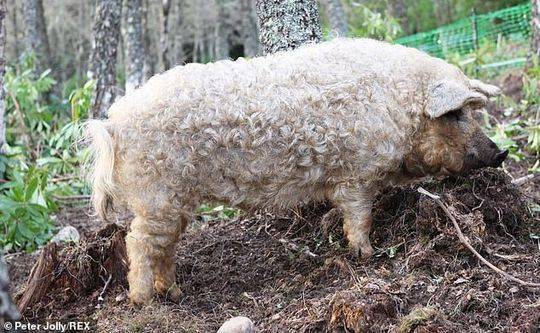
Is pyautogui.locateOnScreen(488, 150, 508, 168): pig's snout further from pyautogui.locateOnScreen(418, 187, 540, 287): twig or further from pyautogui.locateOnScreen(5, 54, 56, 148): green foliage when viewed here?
pyautogui.locateOnScreen(5, 54, 56, 148): green foliage

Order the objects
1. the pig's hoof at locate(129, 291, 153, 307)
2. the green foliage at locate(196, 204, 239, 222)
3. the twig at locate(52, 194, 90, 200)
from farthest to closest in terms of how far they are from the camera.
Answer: the twig at locate(52, 194, 90, 200) → the green foliage at locate(196, 204, 239, 222) → the pig's hoof at locate(129, 291, 153, 307)

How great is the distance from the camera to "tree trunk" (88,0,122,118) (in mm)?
9500

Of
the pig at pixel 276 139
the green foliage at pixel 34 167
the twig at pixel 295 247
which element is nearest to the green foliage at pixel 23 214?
the green foliage at pixel 34 167

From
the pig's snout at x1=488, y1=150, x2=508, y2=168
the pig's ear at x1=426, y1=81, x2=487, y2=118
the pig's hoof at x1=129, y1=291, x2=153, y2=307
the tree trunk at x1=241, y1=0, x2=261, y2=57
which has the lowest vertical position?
the tree trunk at x1=241, y1=0, x2=261, y2=57

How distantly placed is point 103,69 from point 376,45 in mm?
5497

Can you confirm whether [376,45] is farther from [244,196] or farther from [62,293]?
[62,293]

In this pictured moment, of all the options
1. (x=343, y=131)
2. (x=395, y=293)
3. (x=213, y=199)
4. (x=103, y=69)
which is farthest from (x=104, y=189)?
(x=103, y=69)

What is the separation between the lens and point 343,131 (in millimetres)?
4473

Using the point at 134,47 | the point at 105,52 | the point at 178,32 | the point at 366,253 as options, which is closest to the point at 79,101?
the point at 105,52

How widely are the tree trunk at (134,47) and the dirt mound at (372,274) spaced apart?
5765mm

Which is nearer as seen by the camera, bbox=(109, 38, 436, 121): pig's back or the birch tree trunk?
bbox=(109, 38, 436, 121): pig's back

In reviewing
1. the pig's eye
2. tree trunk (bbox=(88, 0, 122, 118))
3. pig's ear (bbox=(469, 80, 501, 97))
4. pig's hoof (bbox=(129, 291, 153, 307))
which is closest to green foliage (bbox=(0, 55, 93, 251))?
tree trunk (bbox=(88, 0, 122, 118))

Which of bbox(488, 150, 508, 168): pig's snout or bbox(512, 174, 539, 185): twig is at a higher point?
bbox(488, 150, 508, 168): pig's snout

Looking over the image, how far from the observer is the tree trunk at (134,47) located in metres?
10.9
